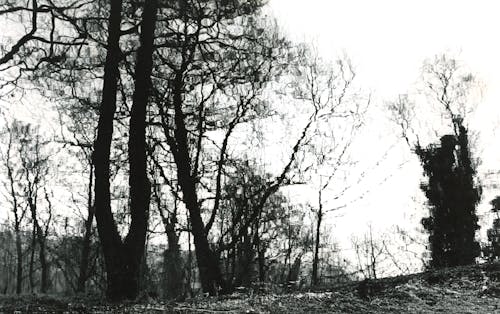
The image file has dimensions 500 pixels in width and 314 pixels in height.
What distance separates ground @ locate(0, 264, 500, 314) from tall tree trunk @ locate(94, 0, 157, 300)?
1473mm

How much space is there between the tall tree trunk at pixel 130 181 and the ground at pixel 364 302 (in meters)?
1.47

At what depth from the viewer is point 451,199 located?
2981 cm

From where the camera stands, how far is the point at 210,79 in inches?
567

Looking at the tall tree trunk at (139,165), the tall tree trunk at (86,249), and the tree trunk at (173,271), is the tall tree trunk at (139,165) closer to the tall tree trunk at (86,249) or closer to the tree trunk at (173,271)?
the tree trunk at (173,271)

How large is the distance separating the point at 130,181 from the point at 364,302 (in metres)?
4.89

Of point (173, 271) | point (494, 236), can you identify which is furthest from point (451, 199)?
point (173, 271)

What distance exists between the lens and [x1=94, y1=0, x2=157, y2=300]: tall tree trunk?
337 inches

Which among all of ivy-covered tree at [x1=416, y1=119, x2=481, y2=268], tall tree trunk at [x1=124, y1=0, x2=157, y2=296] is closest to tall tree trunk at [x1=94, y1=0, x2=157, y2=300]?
tall tree trunk at [x1=124, y1=0, x2=157, y2=296]

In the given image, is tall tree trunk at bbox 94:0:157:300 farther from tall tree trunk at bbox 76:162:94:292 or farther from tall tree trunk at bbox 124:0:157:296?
tall tree trunk at bbox 76:162:94:292

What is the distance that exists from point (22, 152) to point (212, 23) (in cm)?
2520

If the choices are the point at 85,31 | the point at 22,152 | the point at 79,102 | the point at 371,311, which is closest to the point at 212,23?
the point at 85,31

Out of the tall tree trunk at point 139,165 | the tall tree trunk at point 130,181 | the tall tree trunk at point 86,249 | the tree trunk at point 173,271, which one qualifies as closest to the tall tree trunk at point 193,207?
the tall tree trunk at point 139,165

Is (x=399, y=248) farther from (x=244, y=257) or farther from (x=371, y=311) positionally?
(x=371, y=311)

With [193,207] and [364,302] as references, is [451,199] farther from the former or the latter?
[364,302]
